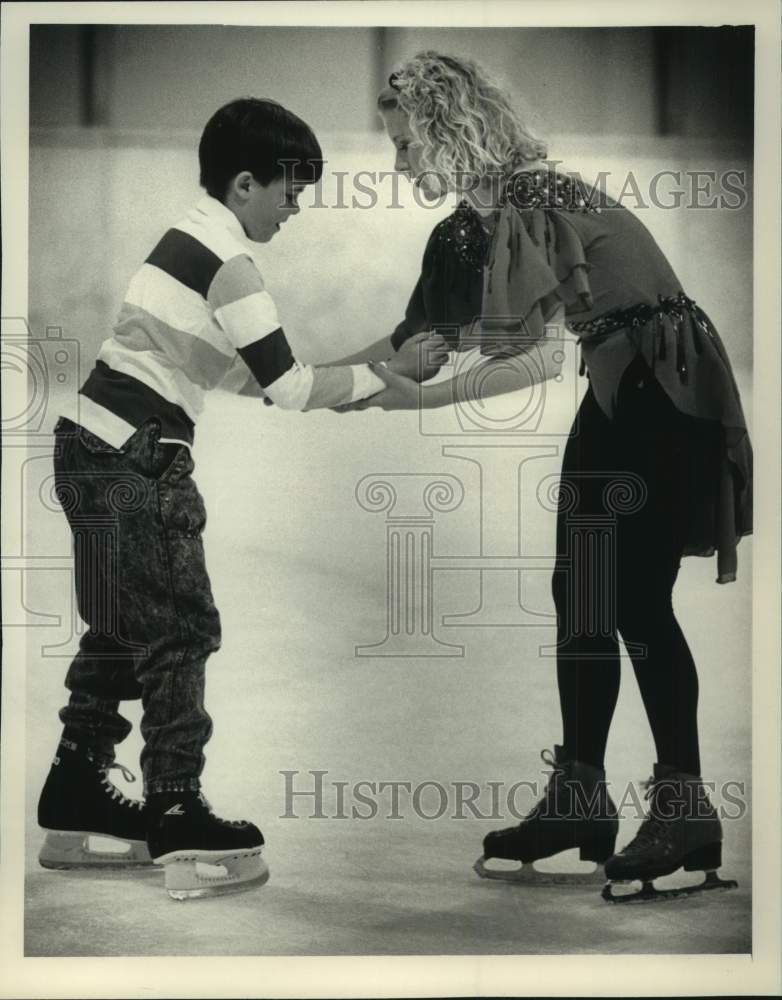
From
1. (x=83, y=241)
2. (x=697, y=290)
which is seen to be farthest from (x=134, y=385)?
(x=697, y=290)

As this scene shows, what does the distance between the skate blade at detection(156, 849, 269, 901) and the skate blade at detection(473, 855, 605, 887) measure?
1.68 feet

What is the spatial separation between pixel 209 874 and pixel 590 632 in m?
1.03

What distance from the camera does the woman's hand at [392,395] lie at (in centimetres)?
277

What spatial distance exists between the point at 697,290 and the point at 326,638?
119 centimetres

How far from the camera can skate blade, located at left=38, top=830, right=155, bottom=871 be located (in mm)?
2752

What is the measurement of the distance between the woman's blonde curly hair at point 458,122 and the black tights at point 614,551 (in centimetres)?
59

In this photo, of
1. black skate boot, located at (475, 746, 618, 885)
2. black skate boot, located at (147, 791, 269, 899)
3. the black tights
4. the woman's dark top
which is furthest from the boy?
black skate boot, located at (475, 746, 618, 885)

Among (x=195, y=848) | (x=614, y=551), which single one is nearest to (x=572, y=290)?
(x=614, y=551)

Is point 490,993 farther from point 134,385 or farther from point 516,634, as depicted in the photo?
point 134,385

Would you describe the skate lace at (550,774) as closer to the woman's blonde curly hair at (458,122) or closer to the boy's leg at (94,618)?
the boy's leg at (94,618)

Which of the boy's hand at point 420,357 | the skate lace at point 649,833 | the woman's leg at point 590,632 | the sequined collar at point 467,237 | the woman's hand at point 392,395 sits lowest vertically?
the skate lace at point 649,833

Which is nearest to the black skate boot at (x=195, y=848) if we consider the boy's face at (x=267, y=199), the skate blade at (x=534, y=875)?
the skate blade at (x=534, y=875)

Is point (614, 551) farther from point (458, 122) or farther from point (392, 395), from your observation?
point (458, 122)
